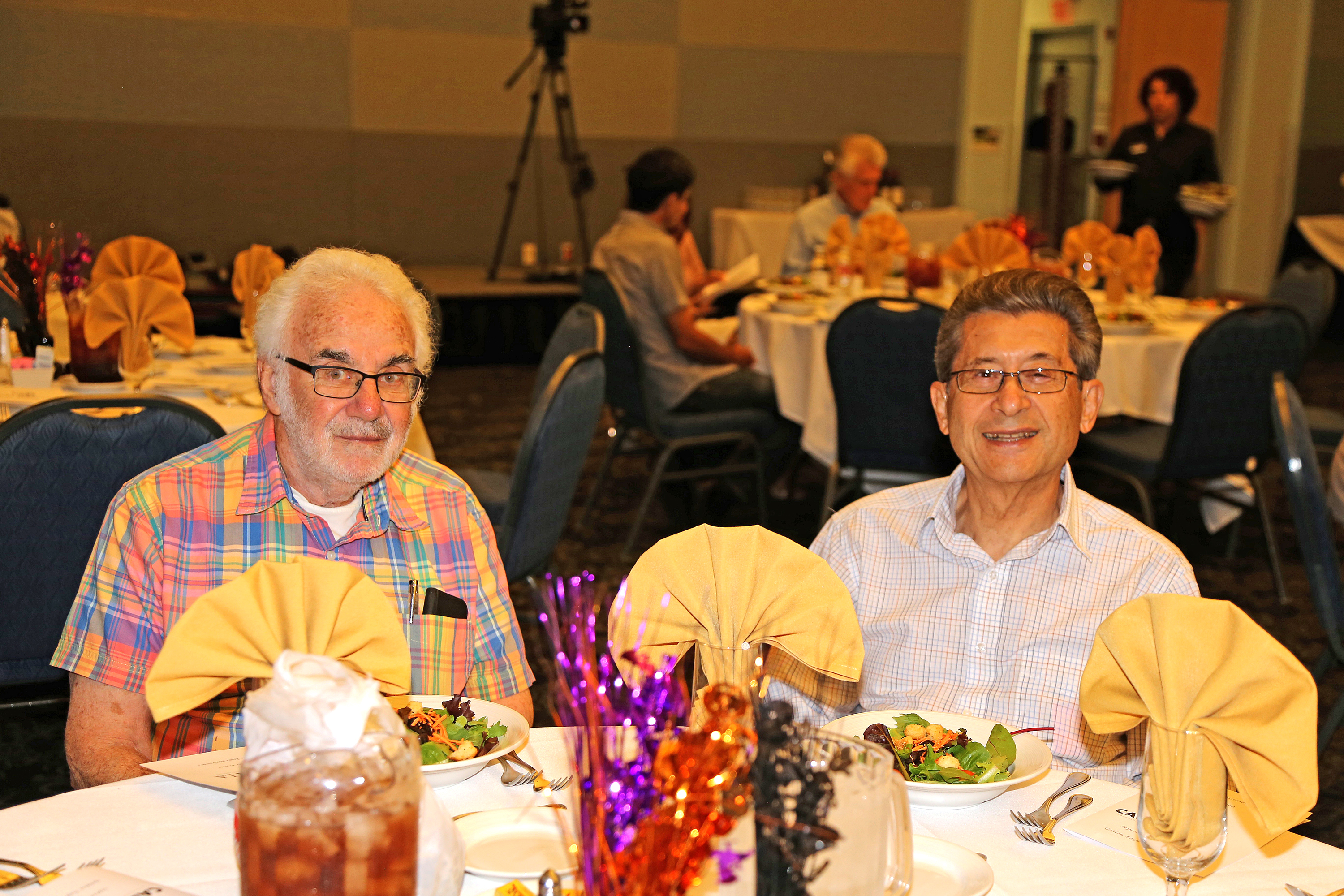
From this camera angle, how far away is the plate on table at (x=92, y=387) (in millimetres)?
3361

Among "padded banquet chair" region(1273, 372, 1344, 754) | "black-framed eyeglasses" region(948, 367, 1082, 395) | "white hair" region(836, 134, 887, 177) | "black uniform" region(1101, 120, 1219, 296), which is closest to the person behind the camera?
"black-framed eyeglasses" region(948, 367, 1082, 395)

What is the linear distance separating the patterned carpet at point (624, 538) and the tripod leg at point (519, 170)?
1379 millimetres

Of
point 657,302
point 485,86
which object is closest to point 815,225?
point 657,302

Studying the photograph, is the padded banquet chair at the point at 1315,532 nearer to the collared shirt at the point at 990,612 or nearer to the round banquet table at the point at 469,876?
the collared shirt at the point at 990,612

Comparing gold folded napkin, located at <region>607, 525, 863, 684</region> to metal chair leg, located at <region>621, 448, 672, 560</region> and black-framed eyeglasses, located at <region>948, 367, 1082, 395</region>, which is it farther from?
metal chair leg, located at <region>621, 448, 672, 560</region>

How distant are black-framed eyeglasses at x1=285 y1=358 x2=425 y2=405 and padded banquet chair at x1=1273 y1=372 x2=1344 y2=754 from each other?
191 centimetres

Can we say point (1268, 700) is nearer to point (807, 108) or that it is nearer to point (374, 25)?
point (374, 25)

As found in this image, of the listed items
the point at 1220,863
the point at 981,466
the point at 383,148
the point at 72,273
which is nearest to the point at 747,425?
the point at 72,273

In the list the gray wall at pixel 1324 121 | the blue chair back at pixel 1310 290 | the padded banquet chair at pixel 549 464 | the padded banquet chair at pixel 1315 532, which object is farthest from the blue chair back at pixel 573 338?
the gray wall at pixel 1324 121

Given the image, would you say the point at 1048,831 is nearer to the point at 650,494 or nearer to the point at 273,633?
the point at 273,633

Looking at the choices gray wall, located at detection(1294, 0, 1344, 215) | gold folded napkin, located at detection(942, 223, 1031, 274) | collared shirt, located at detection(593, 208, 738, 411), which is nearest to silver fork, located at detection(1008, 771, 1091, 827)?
collared shirt, located at detection(593, 208, 738, 411)

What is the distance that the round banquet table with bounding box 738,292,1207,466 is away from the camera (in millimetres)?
4531

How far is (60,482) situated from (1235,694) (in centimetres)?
214

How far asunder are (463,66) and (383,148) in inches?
32.4
